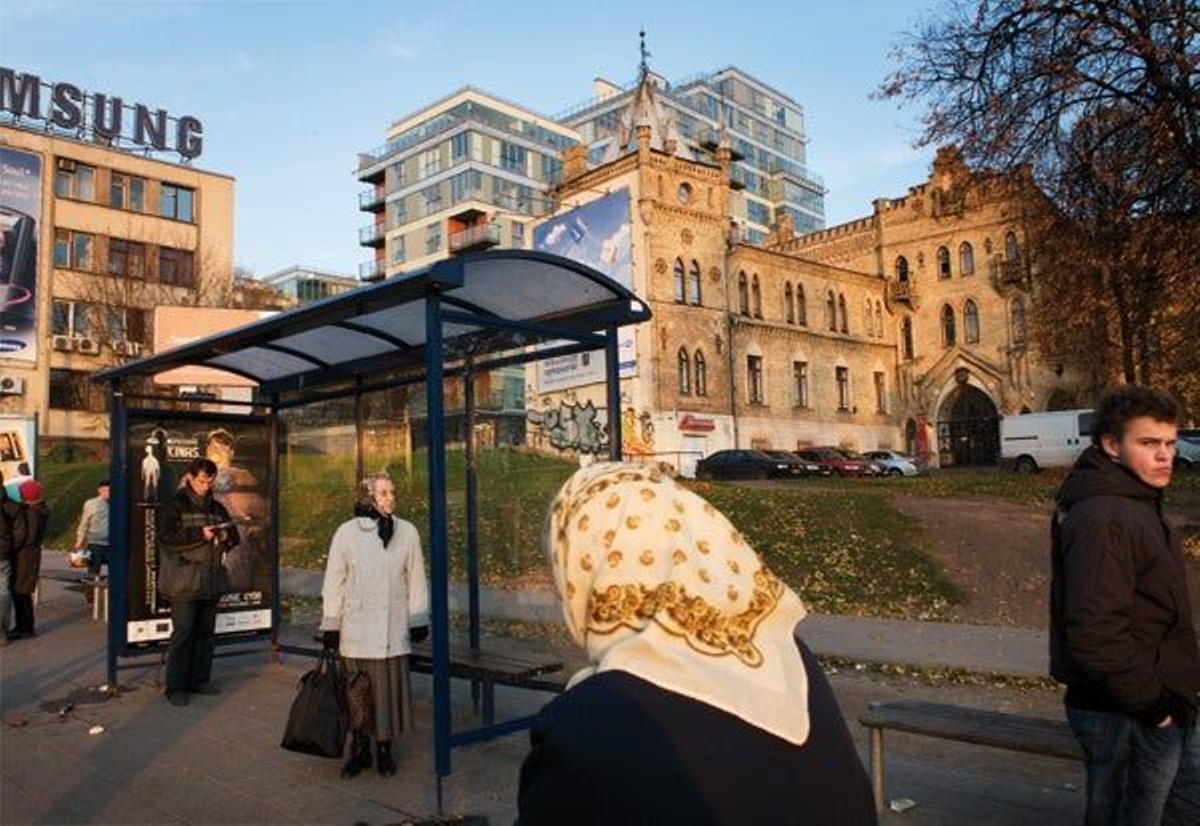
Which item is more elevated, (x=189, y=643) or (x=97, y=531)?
(x=97, y=531)

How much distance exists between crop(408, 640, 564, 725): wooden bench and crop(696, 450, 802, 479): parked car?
34.6 m

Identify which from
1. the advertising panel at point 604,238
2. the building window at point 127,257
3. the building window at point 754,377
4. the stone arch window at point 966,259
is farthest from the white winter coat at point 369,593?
the stone arch window at point 966,259

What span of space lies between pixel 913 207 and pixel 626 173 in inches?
762

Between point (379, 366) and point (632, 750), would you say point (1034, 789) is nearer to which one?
point (632, 750)

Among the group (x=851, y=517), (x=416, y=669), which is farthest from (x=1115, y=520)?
(x=851, y=517)

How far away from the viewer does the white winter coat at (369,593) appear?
627cm

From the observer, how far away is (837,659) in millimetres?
9523

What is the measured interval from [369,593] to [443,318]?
1846mm

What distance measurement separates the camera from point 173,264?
51.9 metres

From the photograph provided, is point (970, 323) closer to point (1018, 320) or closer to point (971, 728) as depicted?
point (1018, 320)

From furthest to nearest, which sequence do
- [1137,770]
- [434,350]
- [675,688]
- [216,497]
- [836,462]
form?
[836,462]
[216,497]
[434,350]
[1137,770]
[675,688]

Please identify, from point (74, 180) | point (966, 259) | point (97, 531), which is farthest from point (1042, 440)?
point (74, 180)

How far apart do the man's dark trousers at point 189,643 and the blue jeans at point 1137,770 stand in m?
6.94

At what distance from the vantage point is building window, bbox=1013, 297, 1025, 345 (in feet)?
173
